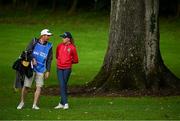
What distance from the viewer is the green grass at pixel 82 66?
1521cm

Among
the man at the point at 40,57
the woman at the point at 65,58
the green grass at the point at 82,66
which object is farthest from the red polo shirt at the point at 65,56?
the green grass at the point at 82,66

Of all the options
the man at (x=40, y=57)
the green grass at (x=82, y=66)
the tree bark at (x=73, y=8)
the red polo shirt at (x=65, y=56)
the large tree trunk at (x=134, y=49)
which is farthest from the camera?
the tree bark at (x=73, y=8)

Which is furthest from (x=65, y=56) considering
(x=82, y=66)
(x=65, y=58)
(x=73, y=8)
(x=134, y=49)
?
(x=73, y=8)

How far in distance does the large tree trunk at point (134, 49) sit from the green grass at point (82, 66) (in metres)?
1.15

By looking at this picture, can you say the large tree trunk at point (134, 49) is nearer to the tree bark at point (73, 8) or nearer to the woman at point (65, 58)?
the woman at point (65, 58)

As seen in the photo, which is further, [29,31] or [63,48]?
[29,31]

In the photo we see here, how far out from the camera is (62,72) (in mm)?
16453

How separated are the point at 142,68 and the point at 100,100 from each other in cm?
216

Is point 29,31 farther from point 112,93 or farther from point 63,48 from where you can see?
point 63,48

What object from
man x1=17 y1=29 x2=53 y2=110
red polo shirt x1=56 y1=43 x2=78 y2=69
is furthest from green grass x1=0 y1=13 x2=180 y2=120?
red polo shirt x1=56 y1=43 x2=78 y2=69

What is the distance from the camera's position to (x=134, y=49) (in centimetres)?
2012

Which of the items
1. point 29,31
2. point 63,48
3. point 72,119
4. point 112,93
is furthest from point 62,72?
point 29,31

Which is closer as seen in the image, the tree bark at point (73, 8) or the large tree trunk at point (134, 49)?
the large tree trunk at point (134, 49)

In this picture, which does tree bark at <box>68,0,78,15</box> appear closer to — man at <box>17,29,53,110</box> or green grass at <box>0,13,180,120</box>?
green grass at <box>0,13,180,120</box>
